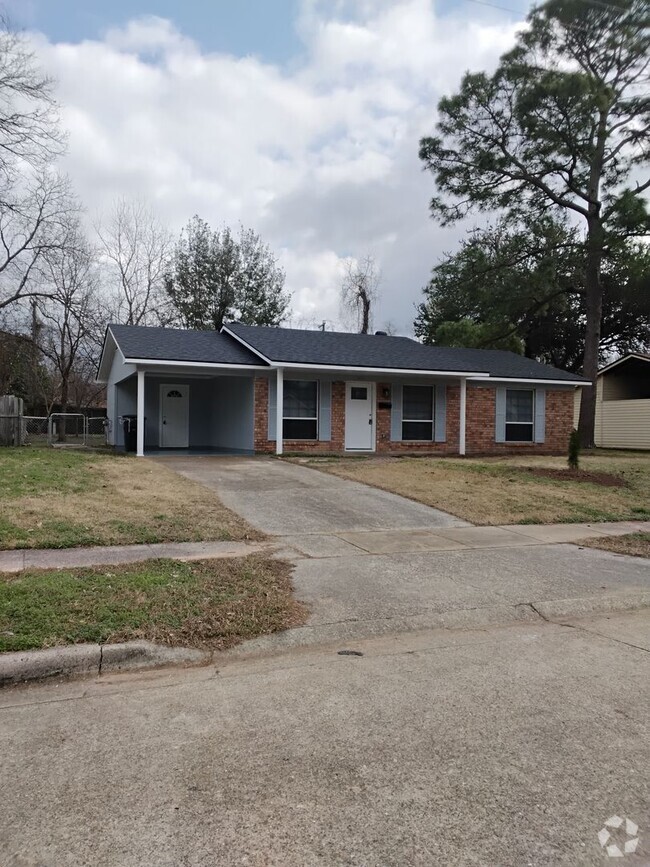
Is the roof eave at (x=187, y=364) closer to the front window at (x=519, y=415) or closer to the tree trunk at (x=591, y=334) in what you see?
the front window at (x=519, y=415)

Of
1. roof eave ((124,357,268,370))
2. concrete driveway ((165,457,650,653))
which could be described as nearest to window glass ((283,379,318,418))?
roof eave ((124,357,268,370))

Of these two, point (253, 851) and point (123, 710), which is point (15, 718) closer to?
point (123, 710)

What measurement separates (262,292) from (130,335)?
20.3m

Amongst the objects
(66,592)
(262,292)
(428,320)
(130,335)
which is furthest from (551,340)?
(66,592)

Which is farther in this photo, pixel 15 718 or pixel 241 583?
pixel 241 583

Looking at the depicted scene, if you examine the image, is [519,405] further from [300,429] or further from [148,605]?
[148,605]

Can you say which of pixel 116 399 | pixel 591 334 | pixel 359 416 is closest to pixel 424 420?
pixel 359 416

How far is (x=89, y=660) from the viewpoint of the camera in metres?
4.42

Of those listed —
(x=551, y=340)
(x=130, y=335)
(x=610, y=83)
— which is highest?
(x=610, y=83)

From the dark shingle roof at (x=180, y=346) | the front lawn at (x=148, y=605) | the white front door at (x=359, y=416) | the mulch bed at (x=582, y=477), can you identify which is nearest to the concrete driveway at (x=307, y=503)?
the front lawn at (x=148, y=605)

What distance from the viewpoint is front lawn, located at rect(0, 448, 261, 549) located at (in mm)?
7766

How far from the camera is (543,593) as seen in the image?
642 centimetres

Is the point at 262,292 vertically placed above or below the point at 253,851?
above

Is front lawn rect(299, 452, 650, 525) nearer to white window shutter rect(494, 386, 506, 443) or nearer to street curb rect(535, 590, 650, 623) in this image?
street curb rect(535, 590, 650, 623)
